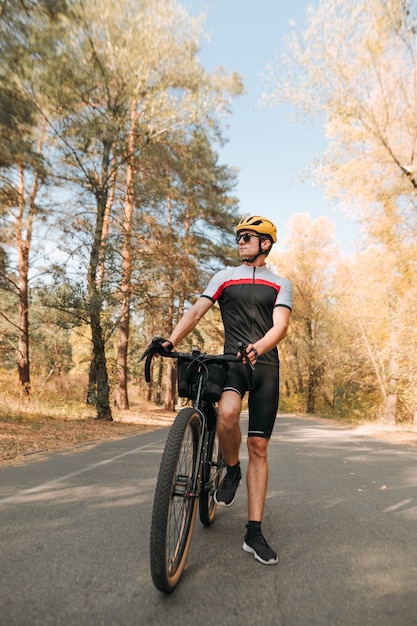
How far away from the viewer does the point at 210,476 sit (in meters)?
3.06

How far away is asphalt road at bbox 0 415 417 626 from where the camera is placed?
6.48 feet

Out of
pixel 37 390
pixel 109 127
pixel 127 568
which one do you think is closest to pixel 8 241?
pixel 109 127

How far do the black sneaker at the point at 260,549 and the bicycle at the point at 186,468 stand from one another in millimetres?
385

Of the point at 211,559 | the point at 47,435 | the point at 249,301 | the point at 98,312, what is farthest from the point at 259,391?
the point at 98,312

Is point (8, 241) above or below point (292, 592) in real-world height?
above

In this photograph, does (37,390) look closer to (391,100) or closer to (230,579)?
(391,100)

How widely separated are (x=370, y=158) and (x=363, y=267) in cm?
516

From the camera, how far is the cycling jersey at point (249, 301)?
3150 mm

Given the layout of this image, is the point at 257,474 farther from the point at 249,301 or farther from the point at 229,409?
the point at 249,301

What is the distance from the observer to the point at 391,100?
12.2 meters

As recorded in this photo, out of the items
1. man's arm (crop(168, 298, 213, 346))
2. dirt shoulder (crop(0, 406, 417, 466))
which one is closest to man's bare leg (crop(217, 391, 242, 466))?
man's arm (crop(168, 298, 213, 346))

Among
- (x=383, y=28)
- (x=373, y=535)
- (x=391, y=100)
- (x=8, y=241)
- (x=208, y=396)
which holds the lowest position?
(x=373, y=535)

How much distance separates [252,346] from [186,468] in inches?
31.8

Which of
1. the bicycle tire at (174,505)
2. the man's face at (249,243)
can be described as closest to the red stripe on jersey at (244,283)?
the man's face at (249,243)
